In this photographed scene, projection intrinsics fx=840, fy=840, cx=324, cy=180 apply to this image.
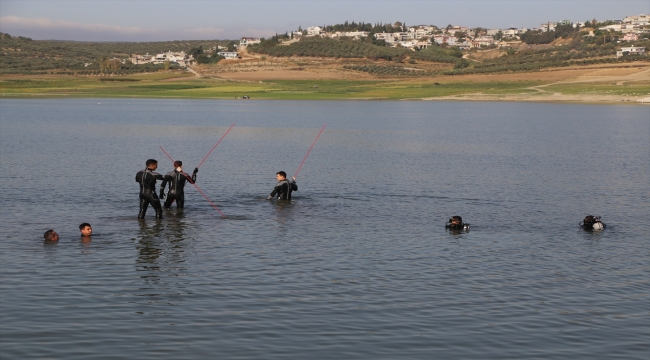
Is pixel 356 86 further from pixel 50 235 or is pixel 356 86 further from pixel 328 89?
pixel 50 235

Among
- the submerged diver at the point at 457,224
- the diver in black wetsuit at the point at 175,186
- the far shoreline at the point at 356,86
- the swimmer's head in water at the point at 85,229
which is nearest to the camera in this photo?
the swimmer's head in water at the point at 85,229

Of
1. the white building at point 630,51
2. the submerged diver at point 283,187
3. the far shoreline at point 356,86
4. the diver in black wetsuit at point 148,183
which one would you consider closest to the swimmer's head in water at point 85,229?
the diver in black wetsuit at point 148,183

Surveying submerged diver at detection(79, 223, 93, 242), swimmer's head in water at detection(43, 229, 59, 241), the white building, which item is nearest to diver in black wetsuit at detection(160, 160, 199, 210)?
submerged diver at detection(79, 223, 93, 242)

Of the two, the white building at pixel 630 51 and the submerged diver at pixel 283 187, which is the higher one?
the white building at pixel 630 51

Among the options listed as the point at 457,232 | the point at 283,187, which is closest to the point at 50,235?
the point at 283,187

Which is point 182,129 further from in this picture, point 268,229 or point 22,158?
point 268,229

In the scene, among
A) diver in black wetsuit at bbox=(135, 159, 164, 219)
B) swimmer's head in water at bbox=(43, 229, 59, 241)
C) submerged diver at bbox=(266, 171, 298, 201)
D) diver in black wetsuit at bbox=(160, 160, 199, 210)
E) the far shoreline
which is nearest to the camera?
swimmer's head in water at bbox=(43, 229, 59, 241)

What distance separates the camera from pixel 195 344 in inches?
506

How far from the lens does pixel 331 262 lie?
18.8 meters

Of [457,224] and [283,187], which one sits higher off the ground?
[283,187]

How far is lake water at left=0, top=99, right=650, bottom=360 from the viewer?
43.5 feet

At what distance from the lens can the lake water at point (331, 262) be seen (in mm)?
13273

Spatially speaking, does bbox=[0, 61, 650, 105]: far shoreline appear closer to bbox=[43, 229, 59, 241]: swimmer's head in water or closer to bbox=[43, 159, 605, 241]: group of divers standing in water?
bbox=[43, 159, 605, 241]: group of divers standing in water

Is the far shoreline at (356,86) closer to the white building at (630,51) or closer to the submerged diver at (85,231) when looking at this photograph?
the white building at (630,51)
